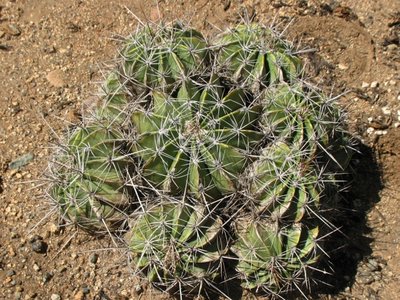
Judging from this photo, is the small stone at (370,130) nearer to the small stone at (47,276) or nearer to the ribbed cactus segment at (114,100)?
the ribbed cactus segment at (114,100)

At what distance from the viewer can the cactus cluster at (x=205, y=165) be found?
9.89 feet

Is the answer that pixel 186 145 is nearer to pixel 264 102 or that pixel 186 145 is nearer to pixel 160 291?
pixel 264 102

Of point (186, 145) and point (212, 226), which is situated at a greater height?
point (186, 145)

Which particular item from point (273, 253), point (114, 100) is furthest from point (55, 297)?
point (273, 253)

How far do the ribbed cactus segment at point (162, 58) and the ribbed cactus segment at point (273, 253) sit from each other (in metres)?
0.87

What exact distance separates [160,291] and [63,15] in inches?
94.6

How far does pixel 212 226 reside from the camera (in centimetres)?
311

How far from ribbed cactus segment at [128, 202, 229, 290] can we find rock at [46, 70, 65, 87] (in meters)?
1.58

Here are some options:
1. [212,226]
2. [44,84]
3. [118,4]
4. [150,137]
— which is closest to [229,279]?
[212,226]

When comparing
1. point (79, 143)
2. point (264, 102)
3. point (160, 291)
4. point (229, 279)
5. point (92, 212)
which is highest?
point (264, 102)

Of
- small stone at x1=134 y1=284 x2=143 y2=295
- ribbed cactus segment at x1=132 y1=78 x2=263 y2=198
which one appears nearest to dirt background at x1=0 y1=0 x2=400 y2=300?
small stone at x1=134 y1=284 x2=143 y2=295

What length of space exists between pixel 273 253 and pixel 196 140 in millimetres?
742

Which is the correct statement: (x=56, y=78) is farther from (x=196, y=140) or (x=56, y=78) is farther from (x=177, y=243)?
(x=177, y=243)

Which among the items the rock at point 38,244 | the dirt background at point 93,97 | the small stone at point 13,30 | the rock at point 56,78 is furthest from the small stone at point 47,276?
the small stone at point 13,30
